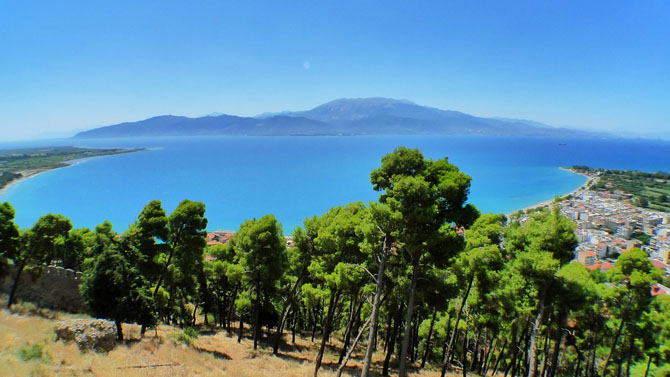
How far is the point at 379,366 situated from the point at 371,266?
6.53 meters

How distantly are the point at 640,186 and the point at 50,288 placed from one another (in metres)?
154

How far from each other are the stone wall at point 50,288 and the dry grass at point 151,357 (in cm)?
99

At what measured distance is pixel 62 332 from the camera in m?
8.97

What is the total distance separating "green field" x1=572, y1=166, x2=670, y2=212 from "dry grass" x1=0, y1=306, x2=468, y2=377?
111 m

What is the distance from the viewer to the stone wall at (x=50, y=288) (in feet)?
47.0

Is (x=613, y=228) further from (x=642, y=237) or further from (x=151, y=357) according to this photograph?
(x=151, y=357)

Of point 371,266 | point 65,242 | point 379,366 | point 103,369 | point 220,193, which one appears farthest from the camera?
point 220,193

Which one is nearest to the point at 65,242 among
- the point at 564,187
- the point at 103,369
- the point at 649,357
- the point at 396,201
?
the point at 103,369

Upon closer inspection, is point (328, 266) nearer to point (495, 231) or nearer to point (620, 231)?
point (495, 231)

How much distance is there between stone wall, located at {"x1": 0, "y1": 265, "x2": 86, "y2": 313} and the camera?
14.3 meters

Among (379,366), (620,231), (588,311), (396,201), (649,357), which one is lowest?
(620,231)

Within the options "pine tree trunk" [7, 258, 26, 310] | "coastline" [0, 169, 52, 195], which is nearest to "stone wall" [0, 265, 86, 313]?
"pine tree trunk" [7, 258, 26, 310]

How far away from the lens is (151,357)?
977cm

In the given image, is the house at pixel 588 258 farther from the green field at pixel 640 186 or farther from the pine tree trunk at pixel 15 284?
the pine tree trunk at pixel 15 284
